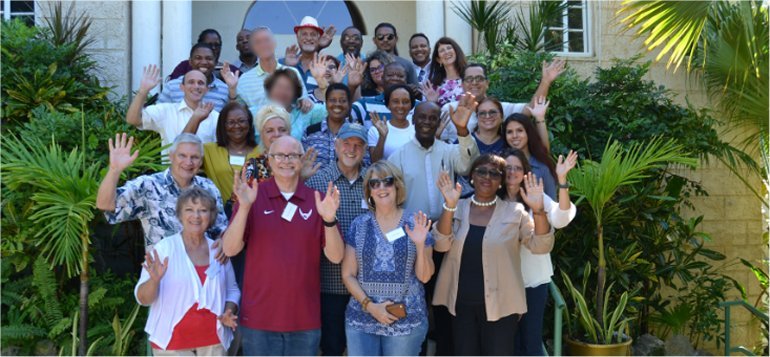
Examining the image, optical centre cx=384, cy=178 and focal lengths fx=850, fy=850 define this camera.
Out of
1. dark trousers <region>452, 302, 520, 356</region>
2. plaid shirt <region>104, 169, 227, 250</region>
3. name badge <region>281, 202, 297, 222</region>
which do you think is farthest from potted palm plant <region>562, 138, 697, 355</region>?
plaid shirt <region>104, 169, 227, 250</region>

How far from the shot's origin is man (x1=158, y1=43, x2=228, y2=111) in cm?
716

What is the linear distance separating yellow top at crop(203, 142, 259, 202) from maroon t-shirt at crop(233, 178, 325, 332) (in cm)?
75

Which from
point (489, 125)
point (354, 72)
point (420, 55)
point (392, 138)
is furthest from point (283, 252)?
point (420, 55)

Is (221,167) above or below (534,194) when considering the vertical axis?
above

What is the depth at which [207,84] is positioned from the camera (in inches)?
285

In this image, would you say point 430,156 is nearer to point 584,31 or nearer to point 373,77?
point 373,77

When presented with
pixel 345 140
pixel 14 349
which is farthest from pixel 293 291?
pixel 14 349

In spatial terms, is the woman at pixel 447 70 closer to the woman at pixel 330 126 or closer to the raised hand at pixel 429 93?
the raised hand at pixel 429 93

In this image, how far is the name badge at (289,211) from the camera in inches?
204

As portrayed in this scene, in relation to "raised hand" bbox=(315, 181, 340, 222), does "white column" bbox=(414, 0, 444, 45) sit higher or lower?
higher

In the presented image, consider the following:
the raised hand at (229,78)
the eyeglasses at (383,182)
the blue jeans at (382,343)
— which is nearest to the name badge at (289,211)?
the eyeglasses at (383,182)

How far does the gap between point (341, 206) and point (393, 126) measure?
111cm

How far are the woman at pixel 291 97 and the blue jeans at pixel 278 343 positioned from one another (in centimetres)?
189

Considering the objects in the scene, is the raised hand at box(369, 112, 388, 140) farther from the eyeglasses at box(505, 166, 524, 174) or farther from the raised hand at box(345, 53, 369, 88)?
the eyeglasses at box(505, 166, 524, 174)
